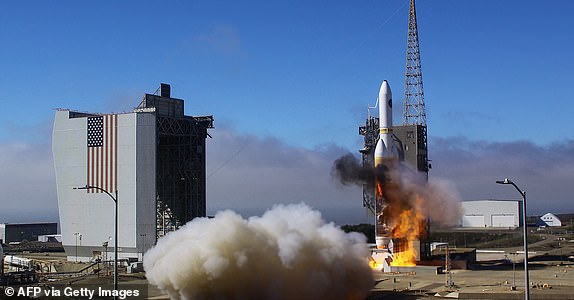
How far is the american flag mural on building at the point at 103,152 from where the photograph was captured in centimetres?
9888

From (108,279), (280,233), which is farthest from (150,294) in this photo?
(108,279)

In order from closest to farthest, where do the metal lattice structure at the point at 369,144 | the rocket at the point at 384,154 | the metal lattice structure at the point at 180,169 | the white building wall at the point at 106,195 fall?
the rocket at the point at 384,154 < the white building wall at the point at 106,195 < the metal lattice structure at the point at 369,144 < the metal lattice structure at the point at 180,169

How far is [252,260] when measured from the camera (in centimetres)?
4859

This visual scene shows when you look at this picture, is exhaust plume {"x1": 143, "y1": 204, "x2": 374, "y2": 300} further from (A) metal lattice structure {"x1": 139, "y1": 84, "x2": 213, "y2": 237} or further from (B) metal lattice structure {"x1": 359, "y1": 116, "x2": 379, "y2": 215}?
(A) metal lattice structure {"x1": 139, "y1": 84, "x2": 213, "y2": 237}

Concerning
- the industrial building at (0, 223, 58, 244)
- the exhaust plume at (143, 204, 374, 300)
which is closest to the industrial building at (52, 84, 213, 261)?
the exhaust plume at (143, 204, 374, 300)

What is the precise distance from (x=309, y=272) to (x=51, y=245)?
364 feet

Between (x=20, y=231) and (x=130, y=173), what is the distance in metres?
82.6

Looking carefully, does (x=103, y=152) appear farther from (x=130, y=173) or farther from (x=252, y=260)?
(x=252, y=260)

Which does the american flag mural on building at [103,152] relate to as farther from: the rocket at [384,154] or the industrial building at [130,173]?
the rocket at [384,154]

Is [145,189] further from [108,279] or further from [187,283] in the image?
[187,283]

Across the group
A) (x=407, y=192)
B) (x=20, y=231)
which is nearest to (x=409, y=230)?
(x=407, y=192)

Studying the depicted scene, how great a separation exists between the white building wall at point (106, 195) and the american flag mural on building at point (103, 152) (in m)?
0.84

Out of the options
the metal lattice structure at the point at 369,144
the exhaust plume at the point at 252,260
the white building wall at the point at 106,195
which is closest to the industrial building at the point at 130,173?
the white building wall at the point at 106,195

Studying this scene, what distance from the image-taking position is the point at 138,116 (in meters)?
97.2
